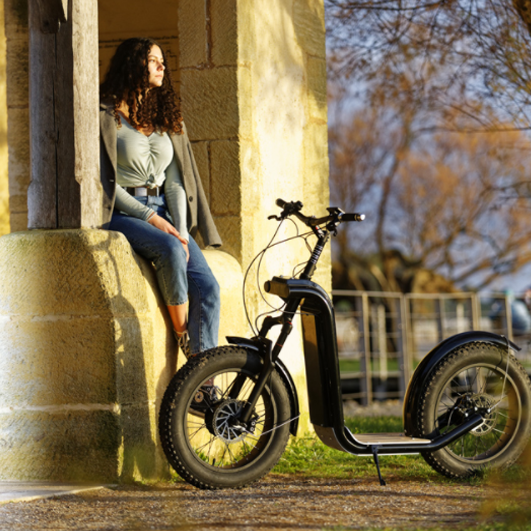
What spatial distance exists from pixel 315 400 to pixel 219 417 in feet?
1.69

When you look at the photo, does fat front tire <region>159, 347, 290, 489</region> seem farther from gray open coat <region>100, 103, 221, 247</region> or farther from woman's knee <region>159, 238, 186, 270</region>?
gray open coat <region>100, 103, 221, 247</region>

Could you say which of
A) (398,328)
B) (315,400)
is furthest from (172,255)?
(398,328)

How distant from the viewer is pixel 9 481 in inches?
148

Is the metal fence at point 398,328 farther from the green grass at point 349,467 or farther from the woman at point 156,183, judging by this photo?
the woman at point 156,183

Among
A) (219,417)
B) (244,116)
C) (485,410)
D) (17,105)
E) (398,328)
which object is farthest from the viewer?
(398,328)

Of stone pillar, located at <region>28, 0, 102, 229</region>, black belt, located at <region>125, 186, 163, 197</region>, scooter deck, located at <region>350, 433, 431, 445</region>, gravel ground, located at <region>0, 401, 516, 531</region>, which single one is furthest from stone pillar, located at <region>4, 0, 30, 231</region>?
Answer: scooter deck, located at <region>350, 433, 431, 445</region>

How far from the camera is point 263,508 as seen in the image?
3271 mm

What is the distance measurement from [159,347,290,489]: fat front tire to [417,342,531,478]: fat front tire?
72 centimetres

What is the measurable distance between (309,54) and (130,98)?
6.47 ft

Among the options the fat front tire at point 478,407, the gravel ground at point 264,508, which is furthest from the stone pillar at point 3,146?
the fat front tire at point 478,407

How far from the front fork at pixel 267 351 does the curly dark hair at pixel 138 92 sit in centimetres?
121

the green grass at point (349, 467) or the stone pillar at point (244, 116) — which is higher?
the stone pillar at point (244, 116)

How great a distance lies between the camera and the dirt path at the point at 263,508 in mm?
2969

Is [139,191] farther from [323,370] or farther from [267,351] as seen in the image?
[323,370]
